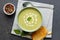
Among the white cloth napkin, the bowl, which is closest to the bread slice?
the white cloth napkin

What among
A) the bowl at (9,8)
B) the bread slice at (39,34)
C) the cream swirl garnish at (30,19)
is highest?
the bowl at (9,8)

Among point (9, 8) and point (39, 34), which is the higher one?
point (9, 8)

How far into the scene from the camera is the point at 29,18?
1002 mm

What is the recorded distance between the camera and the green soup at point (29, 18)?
1.00m

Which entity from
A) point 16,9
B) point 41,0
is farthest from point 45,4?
point 16,9

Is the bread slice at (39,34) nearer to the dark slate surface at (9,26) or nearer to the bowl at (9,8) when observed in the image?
the dark slate surface at (9,26)

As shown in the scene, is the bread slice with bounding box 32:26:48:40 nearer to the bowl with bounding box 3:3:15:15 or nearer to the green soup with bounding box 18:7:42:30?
the green soup with bounding box 18:7:42:30

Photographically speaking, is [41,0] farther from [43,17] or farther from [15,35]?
[15,35]

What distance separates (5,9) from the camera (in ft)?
3.42

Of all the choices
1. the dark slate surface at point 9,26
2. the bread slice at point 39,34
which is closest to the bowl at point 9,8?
the dark slate surface at point 9,26

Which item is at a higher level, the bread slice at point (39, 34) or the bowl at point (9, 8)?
the bowl at point (9, 8)

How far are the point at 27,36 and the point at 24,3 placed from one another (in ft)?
0.58

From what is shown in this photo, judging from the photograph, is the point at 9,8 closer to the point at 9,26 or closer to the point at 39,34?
the point at 9,26

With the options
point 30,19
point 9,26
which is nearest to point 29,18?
point 30,19
